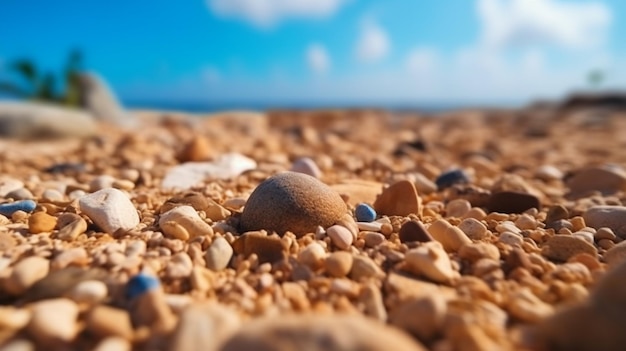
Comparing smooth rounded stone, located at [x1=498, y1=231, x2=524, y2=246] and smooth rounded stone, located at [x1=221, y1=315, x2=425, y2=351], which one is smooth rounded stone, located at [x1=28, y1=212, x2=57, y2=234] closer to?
smooth rounded stone, located at [x1=221, y1=315, x2=425, y2=351]

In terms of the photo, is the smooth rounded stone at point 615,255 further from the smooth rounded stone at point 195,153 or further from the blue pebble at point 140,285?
the smooth rounded stone at point 195,153

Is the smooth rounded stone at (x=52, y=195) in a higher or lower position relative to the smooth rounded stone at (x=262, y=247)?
lower

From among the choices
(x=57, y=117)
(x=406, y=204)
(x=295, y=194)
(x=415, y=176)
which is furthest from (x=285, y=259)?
(x=57, y=117)

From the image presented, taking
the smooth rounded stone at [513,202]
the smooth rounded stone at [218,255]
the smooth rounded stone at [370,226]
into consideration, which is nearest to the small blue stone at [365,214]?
the smooth rounded stone at [370,226]

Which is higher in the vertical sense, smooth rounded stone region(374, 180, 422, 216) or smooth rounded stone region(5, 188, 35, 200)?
smooth rounded stone region(374, 180, 422, 216)

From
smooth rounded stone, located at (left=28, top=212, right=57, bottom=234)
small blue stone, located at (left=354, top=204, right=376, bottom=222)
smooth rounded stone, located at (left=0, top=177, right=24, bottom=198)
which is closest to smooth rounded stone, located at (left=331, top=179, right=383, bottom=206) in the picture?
small blue stone, located at (left=354, top=204, right=376, bottom=222)

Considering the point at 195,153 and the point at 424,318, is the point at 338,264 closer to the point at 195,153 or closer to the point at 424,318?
the point at 424,318
